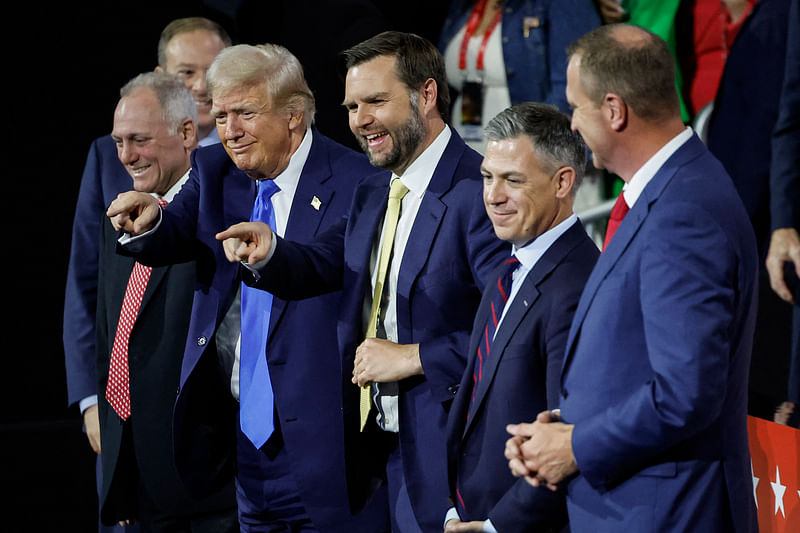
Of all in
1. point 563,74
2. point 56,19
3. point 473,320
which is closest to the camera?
point 473,320

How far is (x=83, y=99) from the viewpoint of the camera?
4.87m

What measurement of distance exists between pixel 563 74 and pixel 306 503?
192cm

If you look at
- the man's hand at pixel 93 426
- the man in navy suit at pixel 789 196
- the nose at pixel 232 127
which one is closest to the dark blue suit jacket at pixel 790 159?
the man in navy suit at pixel 789 196

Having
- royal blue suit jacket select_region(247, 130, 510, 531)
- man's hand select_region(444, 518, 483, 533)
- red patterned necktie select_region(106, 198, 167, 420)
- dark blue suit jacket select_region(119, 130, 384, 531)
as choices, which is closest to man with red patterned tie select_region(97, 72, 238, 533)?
red patterned necktie select_region(106, 198, 167, 420)

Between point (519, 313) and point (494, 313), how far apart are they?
0.32 ft

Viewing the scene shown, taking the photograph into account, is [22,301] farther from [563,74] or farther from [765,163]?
[765,163]

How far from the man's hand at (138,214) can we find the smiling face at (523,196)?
99cm

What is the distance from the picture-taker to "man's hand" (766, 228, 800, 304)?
9.75 feet

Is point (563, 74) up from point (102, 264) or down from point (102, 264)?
up

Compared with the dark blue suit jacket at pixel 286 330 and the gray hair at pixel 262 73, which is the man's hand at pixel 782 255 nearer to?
the dark blue suit jacket at pixel 286 330

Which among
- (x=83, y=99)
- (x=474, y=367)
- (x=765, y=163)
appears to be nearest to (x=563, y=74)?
(x=765, y=163)

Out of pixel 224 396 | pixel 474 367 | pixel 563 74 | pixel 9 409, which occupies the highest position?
pixel 563 74

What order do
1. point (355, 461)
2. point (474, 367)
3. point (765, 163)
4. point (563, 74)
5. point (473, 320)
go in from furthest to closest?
point (563, 74) → point (765, 163) → point (355, 461) → point (473, 320) → point (474, 367)

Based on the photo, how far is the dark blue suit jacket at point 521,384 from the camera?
2135 millimetres
